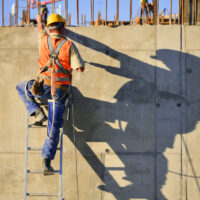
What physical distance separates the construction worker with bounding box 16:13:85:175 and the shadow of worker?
0.70 meters

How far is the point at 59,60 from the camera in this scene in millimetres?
5809

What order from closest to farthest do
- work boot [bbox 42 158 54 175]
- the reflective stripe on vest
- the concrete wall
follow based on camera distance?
the reflective stripe on vest < work boot [bbox 42 158 54 175] < the concrete wall

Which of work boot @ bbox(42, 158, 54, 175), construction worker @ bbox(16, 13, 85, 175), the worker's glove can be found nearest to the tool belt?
construction worker @ bbox(16, 13, 85, 175)

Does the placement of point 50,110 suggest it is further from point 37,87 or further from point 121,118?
point 121,118

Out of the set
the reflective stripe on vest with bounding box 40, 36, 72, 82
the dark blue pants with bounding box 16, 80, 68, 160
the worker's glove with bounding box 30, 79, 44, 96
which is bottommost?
the dark blue pants with bounding box 16, 80, 68, 160

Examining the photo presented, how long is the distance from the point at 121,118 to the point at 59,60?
1.72 meters

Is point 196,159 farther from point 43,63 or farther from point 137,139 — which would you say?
point 43,63

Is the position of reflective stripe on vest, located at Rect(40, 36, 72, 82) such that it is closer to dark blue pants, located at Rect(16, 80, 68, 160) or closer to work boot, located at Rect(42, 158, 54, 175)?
dark blue pants, located at Rect(16, 80, 68, 160)

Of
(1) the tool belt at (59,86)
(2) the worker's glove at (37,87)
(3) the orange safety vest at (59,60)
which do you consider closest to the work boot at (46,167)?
(2) the worker's glove at (37,87)

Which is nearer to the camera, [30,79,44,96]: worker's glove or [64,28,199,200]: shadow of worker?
[30,79,44,96]: worker's glove

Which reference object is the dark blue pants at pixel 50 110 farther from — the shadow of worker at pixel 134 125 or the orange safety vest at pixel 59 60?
the shadow of worker at pixel 134 125

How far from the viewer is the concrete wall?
652cm

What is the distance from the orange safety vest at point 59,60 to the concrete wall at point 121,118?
2.26 feet

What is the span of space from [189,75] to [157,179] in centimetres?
212
